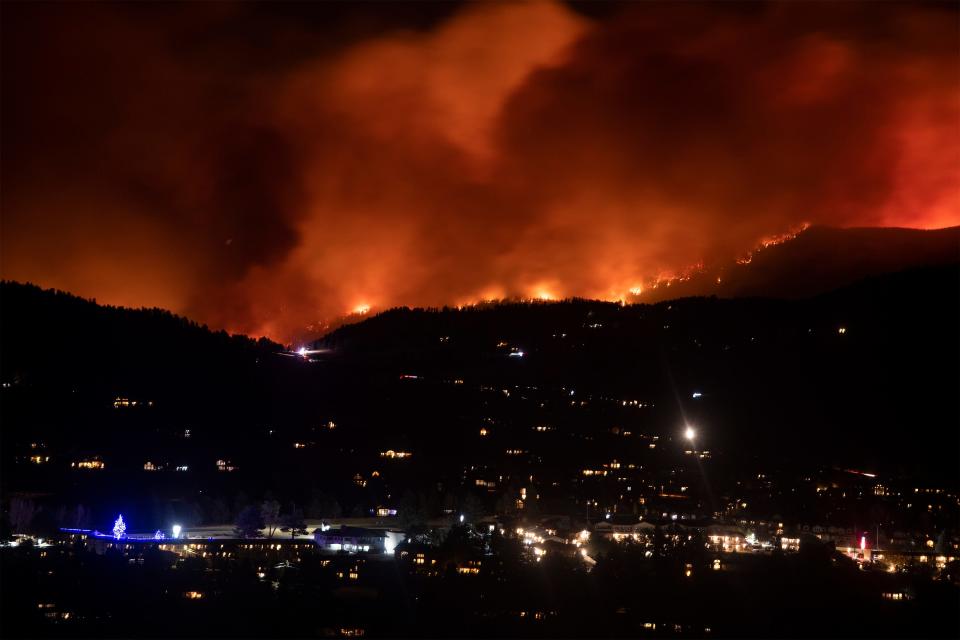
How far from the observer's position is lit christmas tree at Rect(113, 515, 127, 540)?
56.8 m

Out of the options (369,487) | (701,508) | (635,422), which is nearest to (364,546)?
(369,487)

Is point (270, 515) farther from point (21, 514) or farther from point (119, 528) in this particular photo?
point (21, 514)

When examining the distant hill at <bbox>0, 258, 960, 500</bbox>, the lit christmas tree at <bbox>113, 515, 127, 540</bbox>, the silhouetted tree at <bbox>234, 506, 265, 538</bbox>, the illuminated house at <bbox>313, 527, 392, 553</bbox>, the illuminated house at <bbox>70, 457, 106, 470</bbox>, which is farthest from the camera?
the distant hill at <bbox>0, 258, 960, 500</bbox>

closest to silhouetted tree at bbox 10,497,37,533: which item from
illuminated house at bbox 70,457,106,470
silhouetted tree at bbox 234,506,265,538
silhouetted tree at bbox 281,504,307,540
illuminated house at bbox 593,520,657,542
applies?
silhouetted tree at bbox 234,506,265,538

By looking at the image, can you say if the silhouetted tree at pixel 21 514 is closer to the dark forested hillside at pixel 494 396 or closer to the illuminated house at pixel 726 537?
the dark forested hillside at pixel 494 396

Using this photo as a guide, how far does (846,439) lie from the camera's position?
7719 centimetres

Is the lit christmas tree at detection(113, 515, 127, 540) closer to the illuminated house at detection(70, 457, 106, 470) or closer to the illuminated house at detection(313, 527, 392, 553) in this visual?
the illuminated house at detection(313, 527, 392, 553)

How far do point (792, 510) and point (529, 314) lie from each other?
4723 cm

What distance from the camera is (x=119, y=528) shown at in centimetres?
5725

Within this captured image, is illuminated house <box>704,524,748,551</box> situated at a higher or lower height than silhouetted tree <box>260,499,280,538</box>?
lower

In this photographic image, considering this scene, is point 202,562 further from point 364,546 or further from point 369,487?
point 369,487

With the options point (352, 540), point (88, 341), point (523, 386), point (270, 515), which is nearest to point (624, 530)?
point (352, 540)

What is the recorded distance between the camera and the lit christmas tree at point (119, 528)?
56750mm

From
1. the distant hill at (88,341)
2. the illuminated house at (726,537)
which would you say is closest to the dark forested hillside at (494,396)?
the distant hill at (88,341)
